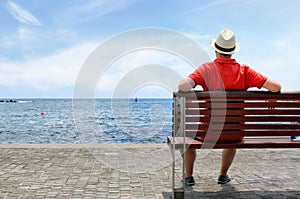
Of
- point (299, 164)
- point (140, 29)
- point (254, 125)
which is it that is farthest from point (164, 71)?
point (299, 164)

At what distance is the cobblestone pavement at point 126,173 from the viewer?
4.86 m

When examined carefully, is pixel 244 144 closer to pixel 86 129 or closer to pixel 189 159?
pixel 189 159

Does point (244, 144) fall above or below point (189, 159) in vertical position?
above

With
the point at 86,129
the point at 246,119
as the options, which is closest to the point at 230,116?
the point at 246,119

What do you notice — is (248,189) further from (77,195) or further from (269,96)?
(77,195)

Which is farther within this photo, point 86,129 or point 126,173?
point 86,129

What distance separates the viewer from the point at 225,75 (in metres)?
4.71

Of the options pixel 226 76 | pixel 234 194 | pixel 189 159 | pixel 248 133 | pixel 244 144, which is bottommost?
pixel 234 194

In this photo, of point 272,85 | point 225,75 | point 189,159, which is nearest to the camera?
point 272,85

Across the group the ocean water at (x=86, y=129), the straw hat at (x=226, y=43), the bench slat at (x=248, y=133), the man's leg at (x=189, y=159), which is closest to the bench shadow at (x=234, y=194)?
the man's leg at (x=189, y=159)

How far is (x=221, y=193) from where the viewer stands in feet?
15.8

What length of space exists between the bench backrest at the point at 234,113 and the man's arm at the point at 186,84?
3.3 inches

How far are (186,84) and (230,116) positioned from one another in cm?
56

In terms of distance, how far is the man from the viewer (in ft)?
15.0
